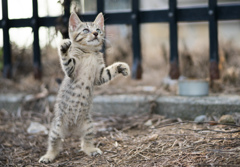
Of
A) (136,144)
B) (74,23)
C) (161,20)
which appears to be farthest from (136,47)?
(136,144)

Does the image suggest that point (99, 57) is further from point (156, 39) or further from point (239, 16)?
point (156, 39)

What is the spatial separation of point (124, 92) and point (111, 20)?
3.10 feet

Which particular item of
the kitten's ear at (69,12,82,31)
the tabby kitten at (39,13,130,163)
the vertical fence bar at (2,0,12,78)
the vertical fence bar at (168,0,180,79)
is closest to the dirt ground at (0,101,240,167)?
the tabby kitten at (39,13,130,163)

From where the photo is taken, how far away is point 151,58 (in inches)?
247

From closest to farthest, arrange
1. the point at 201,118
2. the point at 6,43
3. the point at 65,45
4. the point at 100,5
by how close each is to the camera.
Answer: the point at 65,45
the point at 201,118
the point at 100,5
the point at 6,43

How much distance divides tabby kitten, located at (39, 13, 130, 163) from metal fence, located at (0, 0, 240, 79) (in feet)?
4.02

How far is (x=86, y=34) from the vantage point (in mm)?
2832

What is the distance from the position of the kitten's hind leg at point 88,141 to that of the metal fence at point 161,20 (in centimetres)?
146

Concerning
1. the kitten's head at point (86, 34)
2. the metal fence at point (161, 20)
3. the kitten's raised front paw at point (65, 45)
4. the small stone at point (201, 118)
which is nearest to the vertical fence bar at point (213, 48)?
the metal fence at point (161, 20)

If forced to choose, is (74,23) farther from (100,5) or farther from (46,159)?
(100,5)

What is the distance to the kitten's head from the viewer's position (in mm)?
2831

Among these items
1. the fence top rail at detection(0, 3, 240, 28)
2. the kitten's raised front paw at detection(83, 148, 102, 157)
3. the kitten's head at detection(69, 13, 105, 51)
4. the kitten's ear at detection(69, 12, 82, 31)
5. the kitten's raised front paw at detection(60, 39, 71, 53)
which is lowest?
the kitten's raised front paw at detection(83, 148, 102, 157)

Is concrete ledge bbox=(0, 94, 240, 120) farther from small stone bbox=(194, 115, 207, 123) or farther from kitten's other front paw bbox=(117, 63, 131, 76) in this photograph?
kitten's other front paw bbox=(117, 63, 131, 76)

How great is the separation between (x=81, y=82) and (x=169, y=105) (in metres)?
1.27
